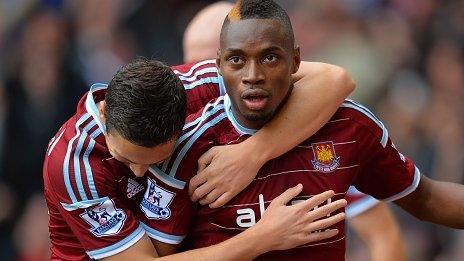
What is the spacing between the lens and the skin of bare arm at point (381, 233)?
5020mm

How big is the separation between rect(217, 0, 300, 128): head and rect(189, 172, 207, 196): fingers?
27cm

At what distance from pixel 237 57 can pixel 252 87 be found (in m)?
0.13

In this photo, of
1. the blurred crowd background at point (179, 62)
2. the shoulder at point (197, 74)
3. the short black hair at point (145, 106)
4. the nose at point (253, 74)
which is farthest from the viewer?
the blurred crowd background at point (179, 62)

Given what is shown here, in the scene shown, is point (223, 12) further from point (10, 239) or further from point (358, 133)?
point (10, 239)

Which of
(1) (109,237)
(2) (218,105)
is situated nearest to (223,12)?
(2) (218,105)

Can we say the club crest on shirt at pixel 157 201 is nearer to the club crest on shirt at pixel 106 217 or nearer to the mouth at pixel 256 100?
the club crest on shirt at pixel 106 217

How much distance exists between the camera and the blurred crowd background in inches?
294

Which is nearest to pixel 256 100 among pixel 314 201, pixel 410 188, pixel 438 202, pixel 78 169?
pixel 314 201

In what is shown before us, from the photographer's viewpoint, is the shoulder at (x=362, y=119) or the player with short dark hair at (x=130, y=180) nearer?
the player with short dark hair at (x=130, y=180)

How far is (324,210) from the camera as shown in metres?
3.86

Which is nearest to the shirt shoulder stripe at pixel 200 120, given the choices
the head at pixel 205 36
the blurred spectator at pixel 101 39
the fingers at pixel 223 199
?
the fingers at pixel 223 199

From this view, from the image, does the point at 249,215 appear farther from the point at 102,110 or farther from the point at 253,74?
the point at 102,110

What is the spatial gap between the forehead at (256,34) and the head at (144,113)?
0.86 ft

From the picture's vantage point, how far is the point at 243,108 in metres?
3.80
